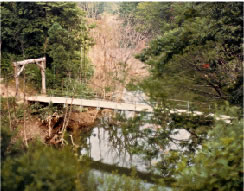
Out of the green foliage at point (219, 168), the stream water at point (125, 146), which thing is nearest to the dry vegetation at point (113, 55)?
the stream water at point (125, 146)

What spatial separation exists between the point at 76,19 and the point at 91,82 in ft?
5.23

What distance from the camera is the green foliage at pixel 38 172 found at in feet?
4.46

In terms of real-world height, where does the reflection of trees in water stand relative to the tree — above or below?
below

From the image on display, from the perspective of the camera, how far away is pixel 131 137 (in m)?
4.69

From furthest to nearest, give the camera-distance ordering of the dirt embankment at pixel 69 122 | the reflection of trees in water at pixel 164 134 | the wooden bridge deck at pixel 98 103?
the dirt embankment at pixel 69 122 < the wooden bridge deck at pixel 98 103 < the reflection of trees in water at pixel 164 134

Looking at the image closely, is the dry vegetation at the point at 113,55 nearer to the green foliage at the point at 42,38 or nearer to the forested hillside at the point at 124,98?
the forested hillside at the point at 124,98

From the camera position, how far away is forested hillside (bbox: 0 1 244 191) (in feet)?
5.24

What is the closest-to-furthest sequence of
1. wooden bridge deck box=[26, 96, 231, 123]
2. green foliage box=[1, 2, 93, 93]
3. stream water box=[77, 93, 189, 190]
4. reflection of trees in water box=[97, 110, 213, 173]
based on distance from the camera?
reflection of trees in water box=[97, 110, 213, 173]
stream water box=[77, 93, 189, 190]
wooden bridge deck box=[26, 96, 231, 123]
green foliage box=[1, 2, 93, 93]

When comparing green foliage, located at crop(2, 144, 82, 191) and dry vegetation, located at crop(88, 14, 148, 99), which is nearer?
green foliage, located at crop(2, 144, 82, 191)

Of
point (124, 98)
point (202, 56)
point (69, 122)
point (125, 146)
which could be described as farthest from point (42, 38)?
point (202, 56)

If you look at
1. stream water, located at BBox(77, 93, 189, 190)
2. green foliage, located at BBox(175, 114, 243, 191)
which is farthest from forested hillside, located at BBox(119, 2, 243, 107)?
green foliage, located at BBox(175, 114, 243, 191)

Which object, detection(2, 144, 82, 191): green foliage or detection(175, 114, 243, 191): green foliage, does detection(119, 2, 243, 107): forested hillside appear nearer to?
detection(175, 114, 243, 191): green foliage

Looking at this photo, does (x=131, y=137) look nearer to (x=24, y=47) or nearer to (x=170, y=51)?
(x=170, y=51)

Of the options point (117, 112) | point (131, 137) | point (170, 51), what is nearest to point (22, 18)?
point (117, 112)
